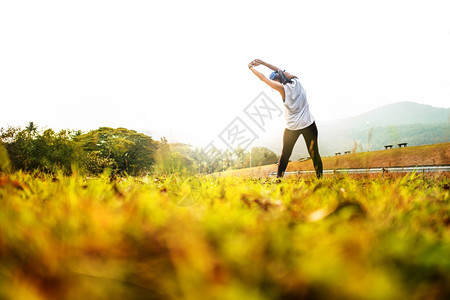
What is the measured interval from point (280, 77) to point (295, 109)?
84cm

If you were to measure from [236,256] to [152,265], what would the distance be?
208mm

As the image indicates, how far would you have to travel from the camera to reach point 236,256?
61 cm

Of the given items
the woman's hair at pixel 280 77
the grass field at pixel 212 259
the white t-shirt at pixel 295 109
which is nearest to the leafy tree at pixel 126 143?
the woman's hair at pixel 280 77

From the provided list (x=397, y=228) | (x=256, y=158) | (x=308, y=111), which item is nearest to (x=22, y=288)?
(x=397, y=228)

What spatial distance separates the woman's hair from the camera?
6.07 meters

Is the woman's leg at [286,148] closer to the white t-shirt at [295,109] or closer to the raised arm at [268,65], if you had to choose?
the white t-shirt at [295,109]

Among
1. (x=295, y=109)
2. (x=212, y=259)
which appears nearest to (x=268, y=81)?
(x=295, y=109)

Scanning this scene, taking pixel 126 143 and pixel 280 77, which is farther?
pixel 126 143

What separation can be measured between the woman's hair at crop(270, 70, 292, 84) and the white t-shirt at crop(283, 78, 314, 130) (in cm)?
20

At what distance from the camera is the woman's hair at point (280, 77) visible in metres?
6.07

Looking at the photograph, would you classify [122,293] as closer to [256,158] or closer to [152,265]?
[152,265]

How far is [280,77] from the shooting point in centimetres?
612

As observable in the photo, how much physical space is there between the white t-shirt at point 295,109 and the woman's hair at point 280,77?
0.20 m

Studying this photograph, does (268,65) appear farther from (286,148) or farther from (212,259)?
(212,259)
